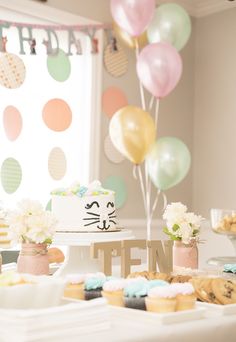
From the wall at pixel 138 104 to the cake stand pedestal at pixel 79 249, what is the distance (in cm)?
228

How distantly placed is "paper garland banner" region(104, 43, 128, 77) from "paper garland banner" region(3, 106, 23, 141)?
985mm

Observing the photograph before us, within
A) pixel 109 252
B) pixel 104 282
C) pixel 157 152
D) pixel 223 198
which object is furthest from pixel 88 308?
pixel 223 198

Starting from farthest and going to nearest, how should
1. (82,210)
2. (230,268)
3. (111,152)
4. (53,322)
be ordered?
(111,152), (82,210), (230,268), (53,322)

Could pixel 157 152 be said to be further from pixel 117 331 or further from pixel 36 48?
pixel 36 48

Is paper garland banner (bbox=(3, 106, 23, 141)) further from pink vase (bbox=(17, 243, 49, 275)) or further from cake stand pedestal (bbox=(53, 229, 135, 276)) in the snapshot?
pink vase (bbox=(17, 243, 49, 275))

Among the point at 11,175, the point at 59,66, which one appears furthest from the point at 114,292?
the point at 59,66

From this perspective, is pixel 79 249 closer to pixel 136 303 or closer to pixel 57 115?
pixel 136 303

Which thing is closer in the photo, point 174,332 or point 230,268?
point 174,332

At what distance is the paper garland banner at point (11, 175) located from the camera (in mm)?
4078

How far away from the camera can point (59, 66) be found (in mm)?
4453

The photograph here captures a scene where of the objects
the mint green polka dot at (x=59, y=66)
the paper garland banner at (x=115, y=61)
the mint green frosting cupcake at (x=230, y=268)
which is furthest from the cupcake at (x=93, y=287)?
the paper garland banner at (x=115, y=61)

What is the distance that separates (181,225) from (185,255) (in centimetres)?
13

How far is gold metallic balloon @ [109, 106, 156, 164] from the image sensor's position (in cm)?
213

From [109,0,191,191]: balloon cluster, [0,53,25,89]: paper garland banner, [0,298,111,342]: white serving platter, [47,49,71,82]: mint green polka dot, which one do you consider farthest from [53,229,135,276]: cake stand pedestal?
[47,49,71,82]: mint green polka dot
